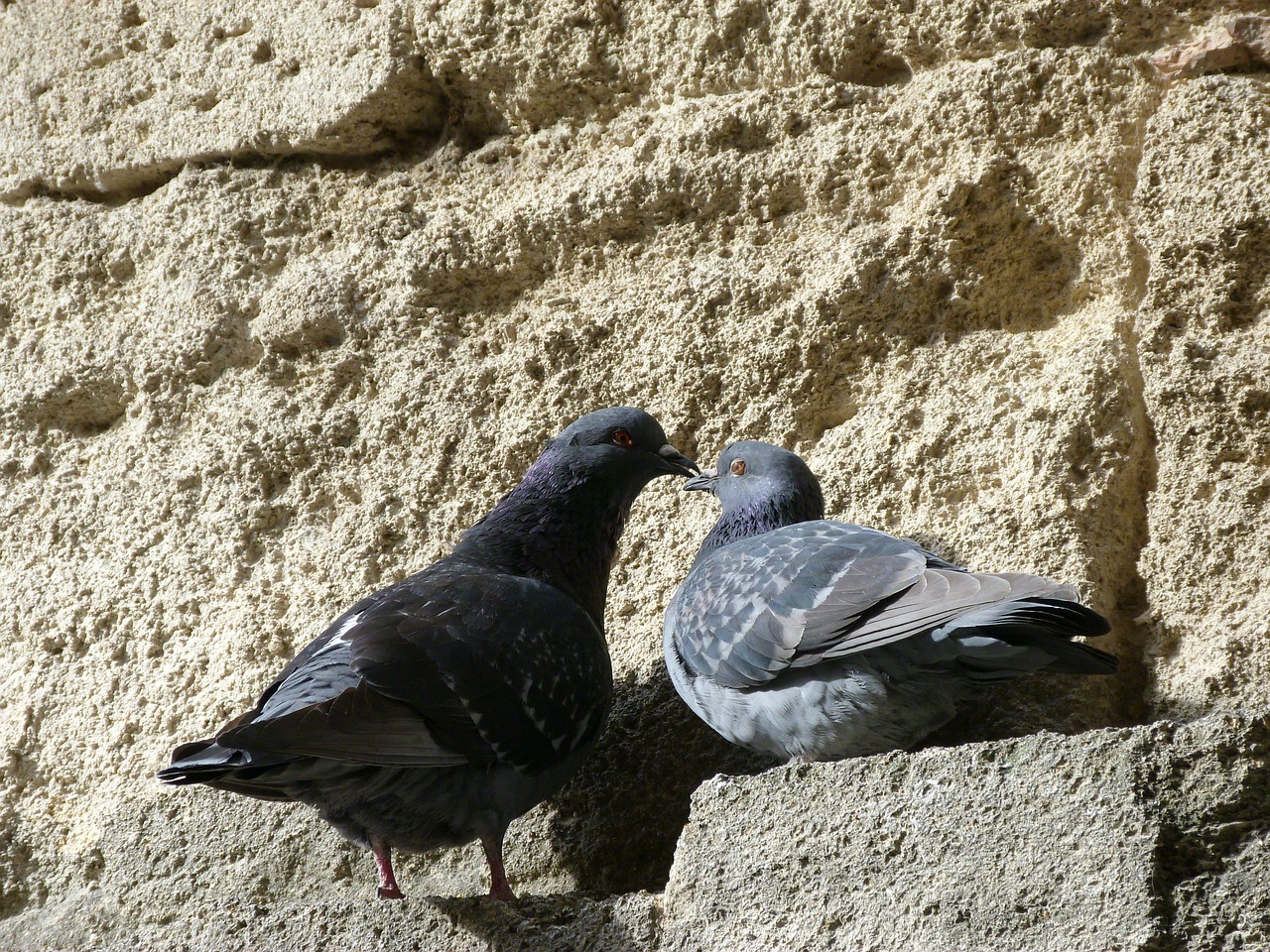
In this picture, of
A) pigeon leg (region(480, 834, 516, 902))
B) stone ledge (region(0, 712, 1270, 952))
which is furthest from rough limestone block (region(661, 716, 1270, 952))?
pigeon leg (region(480, 834, 516, 902))

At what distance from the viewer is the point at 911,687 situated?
239 centimetres

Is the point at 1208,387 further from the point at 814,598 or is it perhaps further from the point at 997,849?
the point at 997,849

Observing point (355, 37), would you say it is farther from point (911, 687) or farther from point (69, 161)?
point (911, 687)

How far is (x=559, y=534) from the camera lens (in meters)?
3.24

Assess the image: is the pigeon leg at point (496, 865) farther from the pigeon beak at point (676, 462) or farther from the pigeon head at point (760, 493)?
the pigeon beak at point (676, 462)

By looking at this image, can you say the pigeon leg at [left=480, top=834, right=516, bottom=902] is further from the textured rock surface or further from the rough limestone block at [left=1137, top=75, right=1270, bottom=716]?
the rough limestone block at [left=1137, top=75, right=1270, bottom=716]

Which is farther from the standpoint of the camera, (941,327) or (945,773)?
(941,327)

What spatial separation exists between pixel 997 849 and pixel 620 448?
1556mm

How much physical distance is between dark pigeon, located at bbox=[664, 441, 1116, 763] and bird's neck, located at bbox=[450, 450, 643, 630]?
0.52 meters

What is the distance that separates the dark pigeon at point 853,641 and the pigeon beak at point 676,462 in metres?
0.59

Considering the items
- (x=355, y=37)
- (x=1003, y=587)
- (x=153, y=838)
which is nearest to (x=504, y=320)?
(x=355, y=37)

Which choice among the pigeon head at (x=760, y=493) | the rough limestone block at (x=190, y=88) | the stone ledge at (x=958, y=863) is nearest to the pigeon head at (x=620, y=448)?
the pigeon head at (x=760, y=493)

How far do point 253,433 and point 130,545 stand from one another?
484 mm

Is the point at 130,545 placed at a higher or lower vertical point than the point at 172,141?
lower
